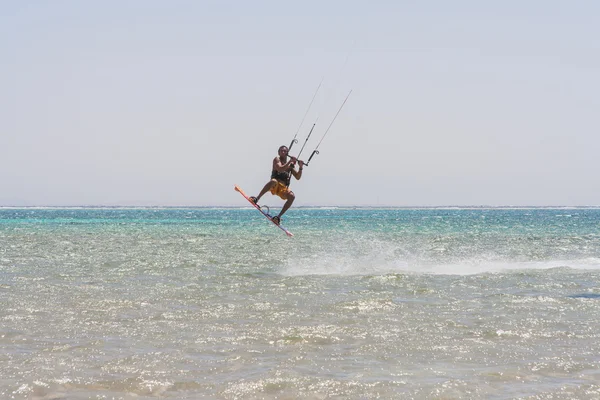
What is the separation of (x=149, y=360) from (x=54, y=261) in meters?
15.8

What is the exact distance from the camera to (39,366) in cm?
884

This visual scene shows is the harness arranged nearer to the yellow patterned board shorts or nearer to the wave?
the yellow patterned board shorts

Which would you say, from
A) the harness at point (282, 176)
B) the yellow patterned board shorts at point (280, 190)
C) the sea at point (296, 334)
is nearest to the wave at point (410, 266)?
the sea at point (296, 334)

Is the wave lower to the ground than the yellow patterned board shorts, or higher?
lower

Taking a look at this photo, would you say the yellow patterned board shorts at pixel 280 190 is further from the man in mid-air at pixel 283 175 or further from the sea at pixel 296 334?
the sea at pixel 296 334

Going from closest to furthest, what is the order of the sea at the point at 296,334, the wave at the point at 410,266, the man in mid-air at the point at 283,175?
the sea at the point at 296,334 < the man in mid-air at the point at 283,175 < the wave at the point at 410,266

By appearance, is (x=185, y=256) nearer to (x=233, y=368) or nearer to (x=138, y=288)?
(x=138, y=288)

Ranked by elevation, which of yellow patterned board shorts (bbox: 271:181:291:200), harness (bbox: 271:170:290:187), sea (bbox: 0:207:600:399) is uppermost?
harness (bbox: 271:170:290:187)

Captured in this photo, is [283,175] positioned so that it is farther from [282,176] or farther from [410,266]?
[410,266]

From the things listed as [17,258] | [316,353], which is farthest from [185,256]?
[316,353]

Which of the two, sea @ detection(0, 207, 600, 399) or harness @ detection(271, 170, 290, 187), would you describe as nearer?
sea @ detection(0, 207, 600, 399)

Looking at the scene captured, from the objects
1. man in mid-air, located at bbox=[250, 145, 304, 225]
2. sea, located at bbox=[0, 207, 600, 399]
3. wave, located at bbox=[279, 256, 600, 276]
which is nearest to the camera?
sea, located at bbox=[0, 207, 600, 399]

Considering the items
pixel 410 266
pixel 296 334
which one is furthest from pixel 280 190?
pixel 296 334

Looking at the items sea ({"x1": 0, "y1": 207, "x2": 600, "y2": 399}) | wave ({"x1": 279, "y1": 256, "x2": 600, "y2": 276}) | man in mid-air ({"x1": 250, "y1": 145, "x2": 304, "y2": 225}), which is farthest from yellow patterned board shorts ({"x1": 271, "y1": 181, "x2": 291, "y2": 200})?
wave ({"x1": 279, "y1": 256, "x2": 600, "y2": 276})
